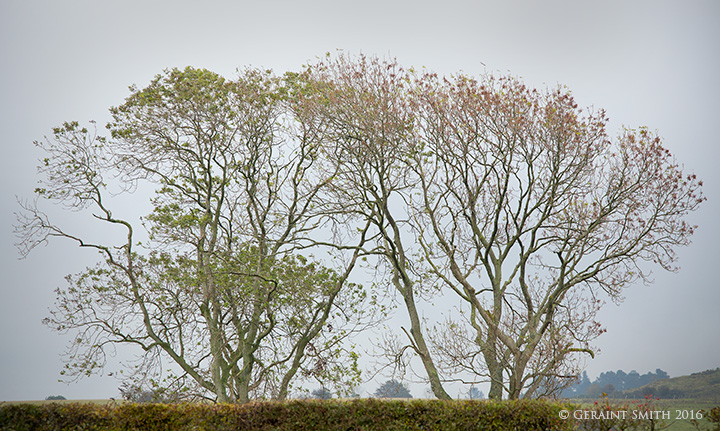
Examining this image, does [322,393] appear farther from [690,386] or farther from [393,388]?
[690,386]

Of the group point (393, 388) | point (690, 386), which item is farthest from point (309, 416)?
point (690, 386)

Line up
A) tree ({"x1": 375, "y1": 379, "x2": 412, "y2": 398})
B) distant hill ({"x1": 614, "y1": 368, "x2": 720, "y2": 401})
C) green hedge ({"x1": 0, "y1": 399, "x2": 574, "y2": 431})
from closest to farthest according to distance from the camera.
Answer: green hedge ({"x1": 0, "y1": 399, "x2": 574, "y2": 431}) < tree ({"x1": 375, "y1": 379, "x2": 412, "y2": 398}) < distant hill ({"x1": 614, "y1": 368, "x2": 720, "y2": 401})

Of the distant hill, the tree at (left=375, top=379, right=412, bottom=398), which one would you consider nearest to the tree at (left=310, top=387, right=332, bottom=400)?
the tree at (left=375, top=379, right=412, bottom=398)

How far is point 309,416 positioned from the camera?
324 inches

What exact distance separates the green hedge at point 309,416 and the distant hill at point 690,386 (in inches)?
278

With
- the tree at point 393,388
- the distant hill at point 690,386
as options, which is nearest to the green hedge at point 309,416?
the tree at point 393,388

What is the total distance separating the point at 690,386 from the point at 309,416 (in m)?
11.0

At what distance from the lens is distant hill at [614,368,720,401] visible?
1344 centimetres

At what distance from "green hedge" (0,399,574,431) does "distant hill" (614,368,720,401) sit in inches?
278

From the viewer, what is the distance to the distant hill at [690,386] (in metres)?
13.4

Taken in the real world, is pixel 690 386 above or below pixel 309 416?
above

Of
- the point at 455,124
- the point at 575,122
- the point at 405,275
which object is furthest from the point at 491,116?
the point at 405,275

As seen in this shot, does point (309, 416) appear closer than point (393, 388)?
Yes

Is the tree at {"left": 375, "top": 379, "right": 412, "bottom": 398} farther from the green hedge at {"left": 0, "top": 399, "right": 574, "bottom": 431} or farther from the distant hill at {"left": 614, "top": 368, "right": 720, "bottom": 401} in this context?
the distant hill at {"left": 614, "top": 368, "right": 720, "bottom": 401}
